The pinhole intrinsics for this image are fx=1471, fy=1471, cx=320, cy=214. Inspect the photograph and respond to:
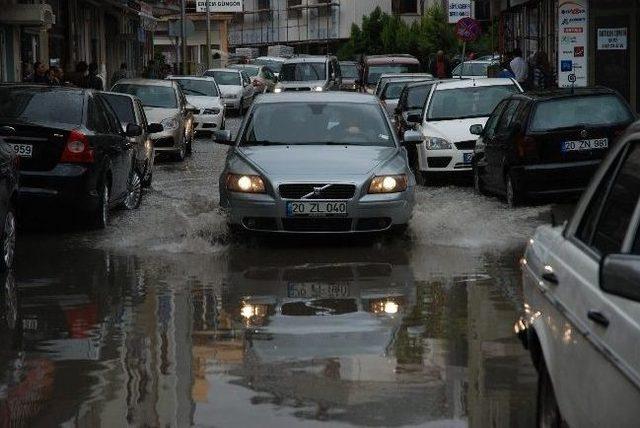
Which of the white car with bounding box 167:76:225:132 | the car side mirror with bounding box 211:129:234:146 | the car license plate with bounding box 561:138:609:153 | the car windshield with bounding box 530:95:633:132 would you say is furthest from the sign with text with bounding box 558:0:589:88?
the car side mirror with bounding box 211:129:234:146

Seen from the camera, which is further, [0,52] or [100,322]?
[0,52]

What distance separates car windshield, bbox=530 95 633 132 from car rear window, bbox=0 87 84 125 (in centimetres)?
520

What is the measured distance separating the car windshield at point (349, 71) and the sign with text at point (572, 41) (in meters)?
24.2

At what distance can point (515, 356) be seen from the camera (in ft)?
26.3

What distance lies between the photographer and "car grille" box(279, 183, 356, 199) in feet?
41.9

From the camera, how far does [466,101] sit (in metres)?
22.0

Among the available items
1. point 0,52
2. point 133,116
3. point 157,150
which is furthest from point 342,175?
point 0,52

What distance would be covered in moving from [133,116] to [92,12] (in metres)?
28.2

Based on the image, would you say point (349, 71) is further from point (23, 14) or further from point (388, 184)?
point (388, 184)

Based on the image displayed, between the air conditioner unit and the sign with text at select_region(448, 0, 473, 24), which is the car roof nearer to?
the air conditioner unit

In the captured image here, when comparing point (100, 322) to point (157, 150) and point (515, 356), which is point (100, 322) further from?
point (157, 150)

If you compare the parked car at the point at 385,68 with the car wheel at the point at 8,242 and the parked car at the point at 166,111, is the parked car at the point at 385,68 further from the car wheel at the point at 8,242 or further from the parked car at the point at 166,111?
the car wheel at the point at 8,242

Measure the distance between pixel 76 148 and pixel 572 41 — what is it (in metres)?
17.6

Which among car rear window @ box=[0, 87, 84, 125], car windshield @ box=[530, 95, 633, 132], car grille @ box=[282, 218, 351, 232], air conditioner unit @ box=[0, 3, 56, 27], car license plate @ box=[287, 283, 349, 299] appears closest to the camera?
car license plate @ box=[287, 283, 349, 299]
